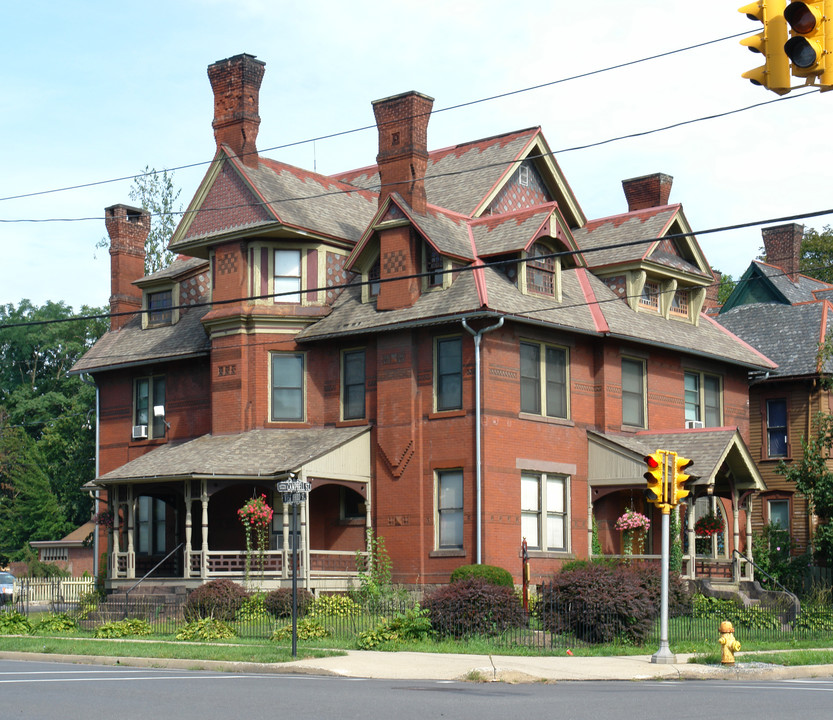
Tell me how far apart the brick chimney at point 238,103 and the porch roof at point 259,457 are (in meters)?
8.16

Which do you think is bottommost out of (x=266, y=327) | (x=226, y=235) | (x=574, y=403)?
(x=574, y=403)

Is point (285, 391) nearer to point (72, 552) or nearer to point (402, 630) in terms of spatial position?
point (402, 630)

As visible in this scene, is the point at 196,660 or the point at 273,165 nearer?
the point at 196,660

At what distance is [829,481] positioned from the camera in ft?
108

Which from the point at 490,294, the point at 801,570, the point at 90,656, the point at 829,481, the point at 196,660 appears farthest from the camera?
the point at 801,570

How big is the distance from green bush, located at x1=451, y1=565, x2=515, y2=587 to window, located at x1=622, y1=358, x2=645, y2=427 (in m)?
7.46

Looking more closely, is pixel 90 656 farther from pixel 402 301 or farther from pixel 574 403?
pixel 574 403

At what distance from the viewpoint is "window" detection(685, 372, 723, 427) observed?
37.5 meters

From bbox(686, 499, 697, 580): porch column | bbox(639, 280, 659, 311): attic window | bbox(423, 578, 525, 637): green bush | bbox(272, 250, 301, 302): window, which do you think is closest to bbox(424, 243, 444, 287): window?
bbox(272, 250, 301, 302): window

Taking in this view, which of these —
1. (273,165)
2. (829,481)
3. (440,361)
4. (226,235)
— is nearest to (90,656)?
(440,361)

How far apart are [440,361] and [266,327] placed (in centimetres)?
547

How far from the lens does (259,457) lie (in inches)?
1257

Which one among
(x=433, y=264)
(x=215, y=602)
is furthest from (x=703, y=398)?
(x=215, y=602)

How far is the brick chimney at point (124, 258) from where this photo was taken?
42125 mm
